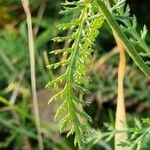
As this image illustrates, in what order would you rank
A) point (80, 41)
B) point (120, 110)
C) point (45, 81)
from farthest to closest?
1. point (45, 81)
2. point (120, 110)
3. point (80, 41)

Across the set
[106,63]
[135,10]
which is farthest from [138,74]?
[135,10]

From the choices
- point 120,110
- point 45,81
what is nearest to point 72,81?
point 120,110

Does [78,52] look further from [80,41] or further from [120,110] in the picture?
[120,110]

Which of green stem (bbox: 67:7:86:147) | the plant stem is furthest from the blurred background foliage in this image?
green stem (bbox: 67:7:86:147)

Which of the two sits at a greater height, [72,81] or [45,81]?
[72,81]

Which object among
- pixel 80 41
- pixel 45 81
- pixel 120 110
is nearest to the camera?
pixel 80 41

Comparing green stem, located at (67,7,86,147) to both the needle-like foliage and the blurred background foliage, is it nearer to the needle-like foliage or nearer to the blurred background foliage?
the needle-like foliage

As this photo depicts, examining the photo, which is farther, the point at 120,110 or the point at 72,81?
the point at 120,110

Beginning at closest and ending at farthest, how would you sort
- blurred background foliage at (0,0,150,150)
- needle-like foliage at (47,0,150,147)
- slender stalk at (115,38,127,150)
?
needle-like foliage at (47,0,150,147)
slender stalk at (115,38,127,150)
blurred background foliage at (0,0,150,150)

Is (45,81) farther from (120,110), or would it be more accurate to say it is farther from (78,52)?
(78,52)
